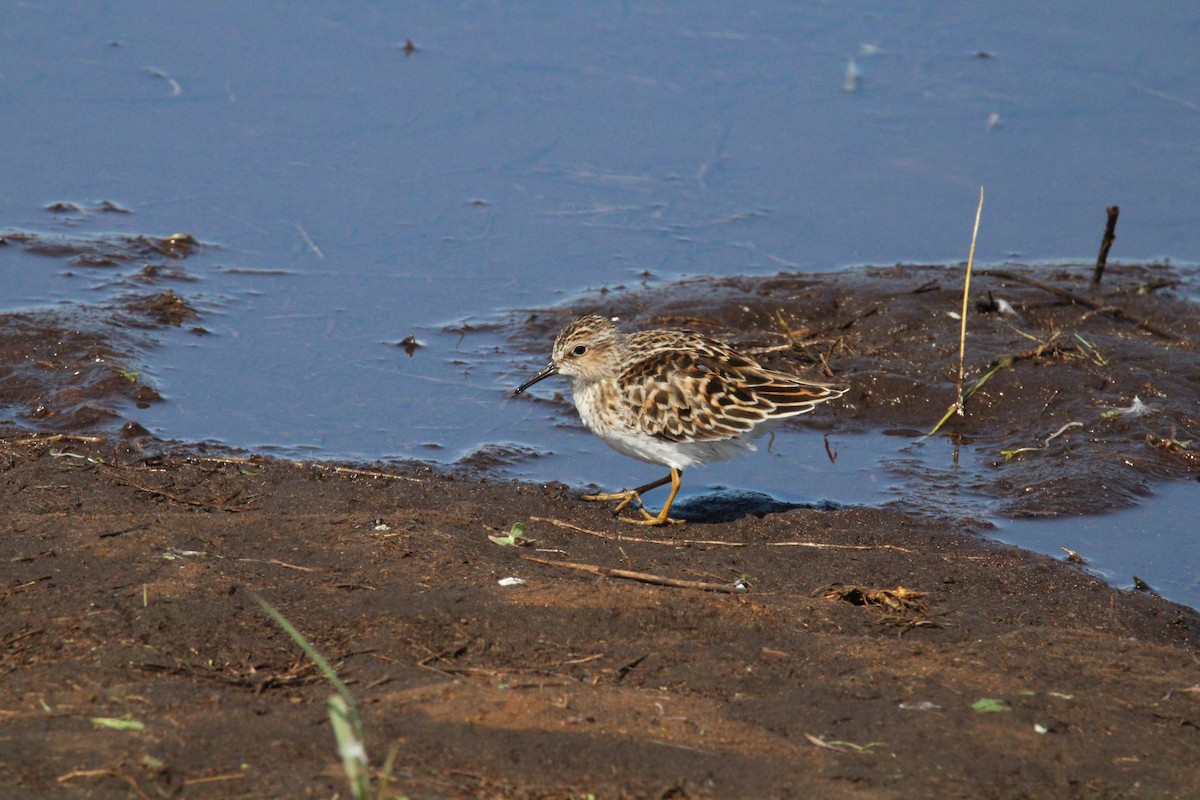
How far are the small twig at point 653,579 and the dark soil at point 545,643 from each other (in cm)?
1

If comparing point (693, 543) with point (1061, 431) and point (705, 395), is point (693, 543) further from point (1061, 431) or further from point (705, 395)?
point (1061, 431)

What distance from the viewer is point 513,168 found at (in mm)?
13312

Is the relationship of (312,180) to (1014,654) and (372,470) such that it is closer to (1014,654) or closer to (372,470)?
(372,470)

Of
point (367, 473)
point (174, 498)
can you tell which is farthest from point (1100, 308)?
point (174, 498)

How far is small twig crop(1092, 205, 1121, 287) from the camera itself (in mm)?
11078

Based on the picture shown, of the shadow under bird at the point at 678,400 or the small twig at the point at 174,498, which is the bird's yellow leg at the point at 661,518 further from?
the small twig at the point at 174,498

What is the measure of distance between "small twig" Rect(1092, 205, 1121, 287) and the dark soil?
10.3 feet

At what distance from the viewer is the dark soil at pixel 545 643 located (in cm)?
400

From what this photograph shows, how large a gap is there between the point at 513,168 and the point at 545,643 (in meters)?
8.85

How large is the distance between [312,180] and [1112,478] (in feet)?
25.7

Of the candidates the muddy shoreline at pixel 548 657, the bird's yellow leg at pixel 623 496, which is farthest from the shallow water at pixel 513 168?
the muddy shoreline at pixel 548 657

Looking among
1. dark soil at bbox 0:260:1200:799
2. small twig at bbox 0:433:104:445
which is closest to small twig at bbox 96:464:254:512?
dark soil at bbox 0:260:1200:799

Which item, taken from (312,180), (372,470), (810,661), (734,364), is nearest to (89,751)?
(810,661)

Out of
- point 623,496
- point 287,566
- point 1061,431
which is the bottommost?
point 623,496
